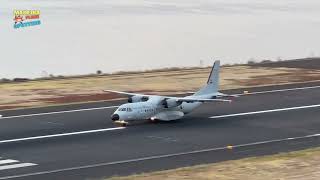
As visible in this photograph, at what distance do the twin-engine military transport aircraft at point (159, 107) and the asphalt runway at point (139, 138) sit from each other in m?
0.56

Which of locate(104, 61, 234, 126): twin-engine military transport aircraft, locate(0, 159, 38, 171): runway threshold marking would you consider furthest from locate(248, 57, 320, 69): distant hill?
locate(0, 159, 38, 171): runway threshold marking

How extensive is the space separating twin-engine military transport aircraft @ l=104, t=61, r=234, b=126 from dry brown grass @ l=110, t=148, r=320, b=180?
40.2ft

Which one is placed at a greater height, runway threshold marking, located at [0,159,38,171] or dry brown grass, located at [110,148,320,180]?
dry brown grass, located at [110,148,320,180]

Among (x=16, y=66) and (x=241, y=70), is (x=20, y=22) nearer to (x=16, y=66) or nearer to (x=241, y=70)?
(x=16, y=66)

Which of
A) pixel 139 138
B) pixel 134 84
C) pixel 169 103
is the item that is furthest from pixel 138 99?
pixel 134 84

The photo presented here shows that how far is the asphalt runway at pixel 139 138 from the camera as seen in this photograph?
28.6 m

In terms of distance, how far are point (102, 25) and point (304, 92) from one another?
320 ft

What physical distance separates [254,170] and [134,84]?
37135mm

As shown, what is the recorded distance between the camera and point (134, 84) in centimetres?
6153

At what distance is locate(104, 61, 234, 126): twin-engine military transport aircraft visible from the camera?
3925cm

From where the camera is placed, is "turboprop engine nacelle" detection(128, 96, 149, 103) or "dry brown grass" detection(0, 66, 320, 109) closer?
"turboprop engine nacelle" detection(128, 96, 149, 103)

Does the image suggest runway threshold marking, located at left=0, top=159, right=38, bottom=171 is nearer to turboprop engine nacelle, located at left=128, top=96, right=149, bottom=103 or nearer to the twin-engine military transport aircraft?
the twin-engine military transport aircraft

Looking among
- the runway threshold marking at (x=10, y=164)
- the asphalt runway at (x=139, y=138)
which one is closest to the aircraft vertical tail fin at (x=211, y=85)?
the asphalt runway at (x=139, y=138)

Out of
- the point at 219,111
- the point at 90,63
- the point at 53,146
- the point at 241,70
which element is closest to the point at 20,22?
the point at 90,63
